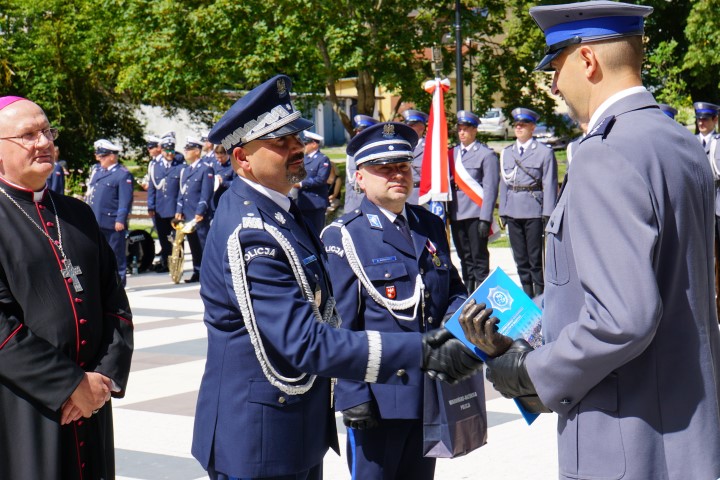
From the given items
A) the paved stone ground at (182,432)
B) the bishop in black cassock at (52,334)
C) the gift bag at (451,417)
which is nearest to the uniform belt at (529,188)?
the paved stone ground at (182,432)

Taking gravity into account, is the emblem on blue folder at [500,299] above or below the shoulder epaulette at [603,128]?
below

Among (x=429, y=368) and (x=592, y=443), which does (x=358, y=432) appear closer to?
(x=429, y=368)

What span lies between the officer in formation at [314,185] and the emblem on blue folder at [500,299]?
1166 cm

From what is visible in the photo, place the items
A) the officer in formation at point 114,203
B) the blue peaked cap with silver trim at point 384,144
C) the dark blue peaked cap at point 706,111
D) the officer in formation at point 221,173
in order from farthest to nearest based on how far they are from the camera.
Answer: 1. the officer in formation at point 221,173
2. the officer in formation at point 114,203
3. the dark blue peaked cap at point 706,111
4. the blue peaked cap with silver trim at point 384,144

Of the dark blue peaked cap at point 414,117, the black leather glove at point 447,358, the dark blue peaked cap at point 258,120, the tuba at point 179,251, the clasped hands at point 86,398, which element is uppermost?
the dark blue peaked cap at point 258,120

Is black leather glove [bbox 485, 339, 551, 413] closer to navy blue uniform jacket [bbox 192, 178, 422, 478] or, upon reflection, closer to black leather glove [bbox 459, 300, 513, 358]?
black leather glove [bbox 459, 300, 513, 358]

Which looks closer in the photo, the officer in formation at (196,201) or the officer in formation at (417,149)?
the officer in formation at (417,149)

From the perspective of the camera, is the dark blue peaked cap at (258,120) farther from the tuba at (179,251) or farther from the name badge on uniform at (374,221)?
the tuba at (179,251)

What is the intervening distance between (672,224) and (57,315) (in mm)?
2193

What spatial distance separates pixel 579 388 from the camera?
8.61 ft

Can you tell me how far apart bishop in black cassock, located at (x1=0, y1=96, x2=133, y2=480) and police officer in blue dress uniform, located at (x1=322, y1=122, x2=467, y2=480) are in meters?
0.95

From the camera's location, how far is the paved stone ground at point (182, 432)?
5.71m

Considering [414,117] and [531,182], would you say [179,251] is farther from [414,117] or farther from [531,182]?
[531,182]

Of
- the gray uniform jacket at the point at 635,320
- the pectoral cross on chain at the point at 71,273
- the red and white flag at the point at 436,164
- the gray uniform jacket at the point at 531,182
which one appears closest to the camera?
the gray uniform jacket at the point at 635,320
